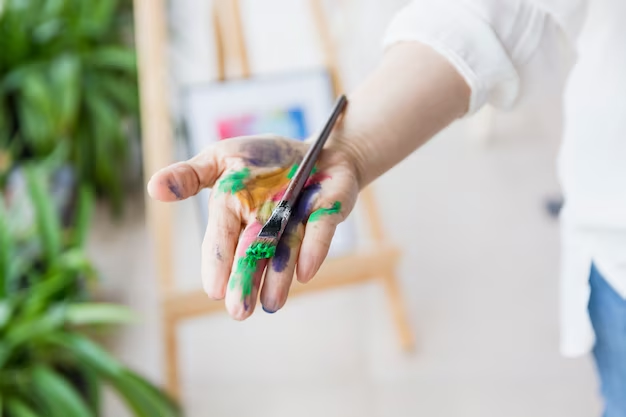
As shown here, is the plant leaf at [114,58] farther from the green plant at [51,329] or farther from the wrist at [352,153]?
the wrist at [352,153]

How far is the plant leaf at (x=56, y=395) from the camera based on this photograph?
105 centimetres

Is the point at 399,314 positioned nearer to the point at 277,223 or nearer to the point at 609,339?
the point at 609,339

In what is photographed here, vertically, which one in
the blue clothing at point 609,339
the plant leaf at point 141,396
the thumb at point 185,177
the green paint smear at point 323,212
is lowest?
the plant leaf at point 141,396

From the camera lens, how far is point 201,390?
4.39 ft

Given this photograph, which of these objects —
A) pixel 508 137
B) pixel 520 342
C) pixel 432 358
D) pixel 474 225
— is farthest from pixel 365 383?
pixel 508 137

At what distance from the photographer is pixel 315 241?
0.49 m

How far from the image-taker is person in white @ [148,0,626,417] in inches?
20.7

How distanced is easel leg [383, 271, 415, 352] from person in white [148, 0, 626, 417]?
0.72m

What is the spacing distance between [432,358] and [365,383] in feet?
0.56

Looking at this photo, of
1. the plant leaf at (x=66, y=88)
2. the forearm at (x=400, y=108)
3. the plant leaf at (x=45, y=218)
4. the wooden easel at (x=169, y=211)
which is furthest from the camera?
the plant leaf at (x=66, y=88)

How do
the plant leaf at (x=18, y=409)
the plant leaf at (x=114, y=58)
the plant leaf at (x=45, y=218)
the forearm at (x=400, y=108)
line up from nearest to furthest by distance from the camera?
1. the forearm at (x=400, y=108)
2. the plant leaf at (x=18, y=409)
3. the plant leaf at (x=45, y=218)
4. the plant leaf at (x=114, y=58)

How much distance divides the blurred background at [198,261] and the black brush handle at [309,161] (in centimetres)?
59

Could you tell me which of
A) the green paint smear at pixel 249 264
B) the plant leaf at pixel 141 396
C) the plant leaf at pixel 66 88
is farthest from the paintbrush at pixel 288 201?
→ the plant leaf at pixel 66 88

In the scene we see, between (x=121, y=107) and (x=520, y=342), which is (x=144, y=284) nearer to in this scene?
(x=121, y=107)
